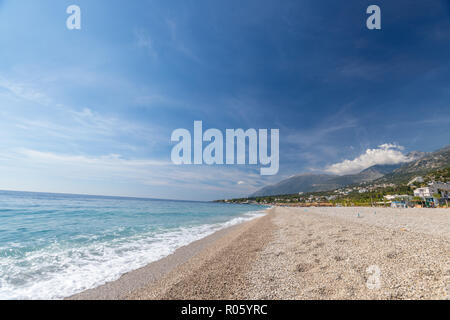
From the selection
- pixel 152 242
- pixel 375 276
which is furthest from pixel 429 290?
pixel 152 242

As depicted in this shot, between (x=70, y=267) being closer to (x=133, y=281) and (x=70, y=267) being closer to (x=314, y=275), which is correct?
(x=133, y=281)

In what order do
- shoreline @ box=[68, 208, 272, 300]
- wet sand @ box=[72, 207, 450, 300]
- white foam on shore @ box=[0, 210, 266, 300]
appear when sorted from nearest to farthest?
wet sand @ box=[72, 207, 450, 300], shoreline @ box=[68, 208, 272, 300], white foam on shore @ box=[0, 210, 266, 300]

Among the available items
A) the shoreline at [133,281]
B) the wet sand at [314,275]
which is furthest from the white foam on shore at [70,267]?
the wet sand at [314,275]

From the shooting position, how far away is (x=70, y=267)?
7723 mm

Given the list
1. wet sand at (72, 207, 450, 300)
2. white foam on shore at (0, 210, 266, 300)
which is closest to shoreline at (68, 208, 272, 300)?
wet sand at (72, 207, 450, 300)

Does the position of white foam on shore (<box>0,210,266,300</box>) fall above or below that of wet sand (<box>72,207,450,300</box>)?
below

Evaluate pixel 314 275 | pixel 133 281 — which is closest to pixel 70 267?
pixel 133 281

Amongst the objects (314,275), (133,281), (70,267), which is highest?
(314,275)

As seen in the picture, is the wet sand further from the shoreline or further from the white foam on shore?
the white foam on shore

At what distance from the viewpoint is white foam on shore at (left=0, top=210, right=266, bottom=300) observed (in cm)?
586

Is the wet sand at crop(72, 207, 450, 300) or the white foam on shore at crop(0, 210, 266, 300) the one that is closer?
the wet sand at crop(72, 207, 450, 300)

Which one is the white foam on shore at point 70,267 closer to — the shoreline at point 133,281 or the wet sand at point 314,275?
the shoreline at point 133,281

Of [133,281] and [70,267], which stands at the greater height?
[133,281]
